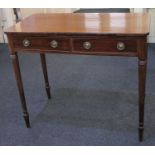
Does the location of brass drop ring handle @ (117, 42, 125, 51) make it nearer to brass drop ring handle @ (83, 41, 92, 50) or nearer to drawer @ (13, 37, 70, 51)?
brass drop ring handle @ (83, 41, 92, 50)

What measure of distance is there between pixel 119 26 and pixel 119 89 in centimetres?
88

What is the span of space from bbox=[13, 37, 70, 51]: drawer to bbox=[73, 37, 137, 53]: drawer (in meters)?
0.06

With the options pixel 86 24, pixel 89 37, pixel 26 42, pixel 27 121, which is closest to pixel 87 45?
pixel 89 37

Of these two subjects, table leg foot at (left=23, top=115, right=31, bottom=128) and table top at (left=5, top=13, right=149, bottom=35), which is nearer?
table top at (left=5, top=13, right=149, bottom=35)

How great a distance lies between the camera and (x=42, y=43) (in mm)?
1491

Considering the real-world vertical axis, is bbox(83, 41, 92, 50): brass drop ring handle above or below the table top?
below

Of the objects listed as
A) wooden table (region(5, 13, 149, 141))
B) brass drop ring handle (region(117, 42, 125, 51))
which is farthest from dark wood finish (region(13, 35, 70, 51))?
brass drop ring handle (region(117, 42, 125, 51))

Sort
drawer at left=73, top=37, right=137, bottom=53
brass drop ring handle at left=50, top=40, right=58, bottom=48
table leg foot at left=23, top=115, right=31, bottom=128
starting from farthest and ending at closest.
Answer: table leg foot at left=23, top=115, right=31, bottom=128 < brass drop ring handle at left=50, top=40, right=58, bottom=48 < drawer at left=73, top=37, right=137, bottom=53

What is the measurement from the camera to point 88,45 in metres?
1.42

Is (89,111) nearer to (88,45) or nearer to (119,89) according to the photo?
(119,89)

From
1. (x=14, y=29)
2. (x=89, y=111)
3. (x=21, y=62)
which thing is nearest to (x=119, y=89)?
(x=89, y=111)

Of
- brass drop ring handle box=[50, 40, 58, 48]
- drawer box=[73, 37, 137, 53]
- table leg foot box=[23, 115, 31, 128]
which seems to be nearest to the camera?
drawer box=[73, 37, 137, 53]

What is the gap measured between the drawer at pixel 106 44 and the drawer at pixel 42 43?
6cm

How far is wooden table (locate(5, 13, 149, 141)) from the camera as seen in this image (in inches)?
53.5
